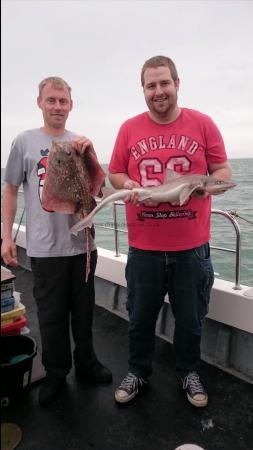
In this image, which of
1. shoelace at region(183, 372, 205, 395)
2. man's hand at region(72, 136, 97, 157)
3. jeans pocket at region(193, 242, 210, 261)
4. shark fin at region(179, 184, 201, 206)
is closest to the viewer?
shark fin at region(179, 184, 201, 206)

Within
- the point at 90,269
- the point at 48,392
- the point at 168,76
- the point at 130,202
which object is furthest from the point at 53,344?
the point at 168,76

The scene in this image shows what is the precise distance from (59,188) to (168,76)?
0.97 meters

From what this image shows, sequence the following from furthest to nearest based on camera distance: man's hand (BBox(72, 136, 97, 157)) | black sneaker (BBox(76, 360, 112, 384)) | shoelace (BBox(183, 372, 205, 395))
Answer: black sneaker (BBox(76, 360, 112, 384)) < shoelace (BBox(183, 372, 205, 395)) < man's hand (BBox(72, 136, 97, 157))

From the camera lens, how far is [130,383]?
2.68 metres

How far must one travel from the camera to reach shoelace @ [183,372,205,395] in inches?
102

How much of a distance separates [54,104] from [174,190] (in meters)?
0.96

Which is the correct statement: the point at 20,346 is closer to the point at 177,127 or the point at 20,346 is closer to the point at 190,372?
the point at 190,372

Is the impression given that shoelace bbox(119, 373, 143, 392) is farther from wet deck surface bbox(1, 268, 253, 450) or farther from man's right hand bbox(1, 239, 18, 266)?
man's right hand bbox(1, 239, 18, 266)

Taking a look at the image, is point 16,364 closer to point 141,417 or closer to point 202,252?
point 141,417

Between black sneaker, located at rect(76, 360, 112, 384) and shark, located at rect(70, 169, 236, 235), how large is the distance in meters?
1.22

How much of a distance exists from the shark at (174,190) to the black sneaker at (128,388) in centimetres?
121

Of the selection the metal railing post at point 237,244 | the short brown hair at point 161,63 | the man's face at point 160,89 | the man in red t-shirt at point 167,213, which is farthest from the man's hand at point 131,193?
the metal railing post at point 237,244

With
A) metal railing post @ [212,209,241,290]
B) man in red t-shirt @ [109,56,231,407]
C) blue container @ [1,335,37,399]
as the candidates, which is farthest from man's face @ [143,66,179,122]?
blue container @ [1,335,37,399]

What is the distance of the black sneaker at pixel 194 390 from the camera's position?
2.55m
